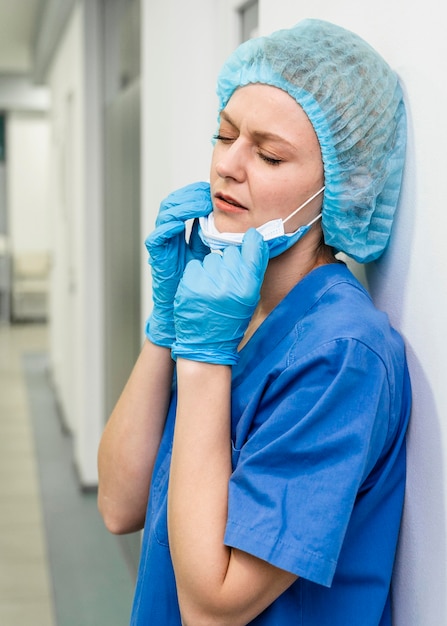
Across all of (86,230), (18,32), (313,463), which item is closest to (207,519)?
(313,463)

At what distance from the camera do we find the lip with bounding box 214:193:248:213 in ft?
3.77

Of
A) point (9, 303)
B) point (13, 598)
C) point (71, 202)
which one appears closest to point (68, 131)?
point (71, 202)

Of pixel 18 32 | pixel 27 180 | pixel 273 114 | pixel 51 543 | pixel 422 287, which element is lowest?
pixel 51 543

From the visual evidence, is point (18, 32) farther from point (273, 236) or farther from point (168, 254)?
point (273, 236)

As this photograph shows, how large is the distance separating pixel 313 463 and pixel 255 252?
29 centimetres

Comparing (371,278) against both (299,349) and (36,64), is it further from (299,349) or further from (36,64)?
(36,64)

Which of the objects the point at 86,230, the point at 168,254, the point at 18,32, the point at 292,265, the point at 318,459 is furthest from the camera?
the point at 18,32

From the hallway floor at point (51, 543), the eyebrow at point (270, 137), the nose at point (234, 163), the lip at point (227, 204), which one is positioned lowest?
the hallway floor at point (51, 543)

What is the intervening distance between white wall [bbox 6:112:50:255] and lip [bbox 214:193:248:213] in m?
9.20

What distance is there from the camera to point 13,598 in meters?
3.00

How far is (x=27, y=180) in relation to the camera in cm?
1027

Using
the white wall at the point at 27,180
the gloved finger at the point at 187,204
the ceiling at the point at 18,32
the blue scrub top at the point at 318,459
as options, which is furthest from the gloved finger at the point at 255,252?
the white wall at the point at 27,180

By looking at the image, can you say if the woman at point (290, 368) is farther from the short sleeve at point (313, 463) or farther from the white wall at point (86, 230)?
the white wall at point (86, 230)

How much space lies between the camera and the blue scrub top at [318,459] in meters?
0.97
